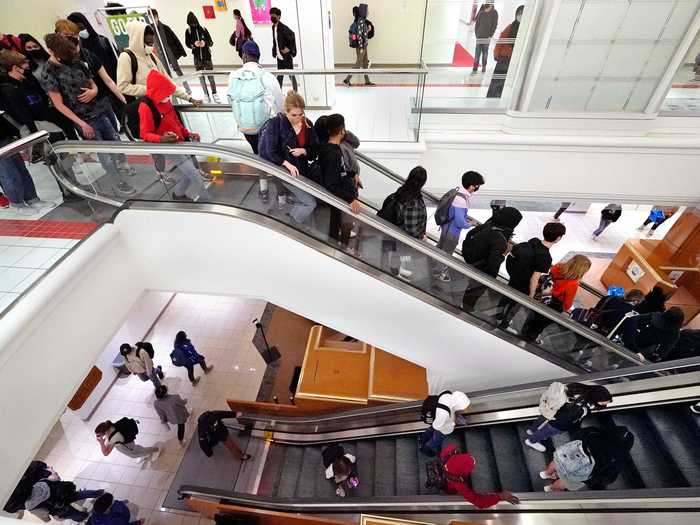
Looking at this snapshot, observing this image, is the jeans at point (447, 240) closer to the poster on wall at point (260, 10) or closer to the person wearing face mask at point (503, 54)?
the person wearing face mask at point (503, 54)

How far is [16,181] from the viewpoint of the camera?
3221 millimetres

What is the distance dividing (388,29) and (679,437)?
10455 mm

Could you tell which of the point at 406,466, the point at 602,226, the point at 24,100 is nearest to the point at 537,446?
the point at 406,466

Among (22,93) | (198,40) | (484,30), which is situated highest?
(198,40)

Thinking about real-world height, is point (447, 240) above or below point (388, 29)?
below

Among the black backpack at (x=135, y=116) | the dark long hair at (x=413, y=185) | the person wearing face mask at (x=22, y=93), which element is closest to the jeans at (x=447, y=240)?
the dark long hair at (x=413, y=185)

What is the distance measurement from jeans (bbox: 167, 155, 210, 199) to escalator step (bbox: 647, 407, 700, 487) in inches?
200

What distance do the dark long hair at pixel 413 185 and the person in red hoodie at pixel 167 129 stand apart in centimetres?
204

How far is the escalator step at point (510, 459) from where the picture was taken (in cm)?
378

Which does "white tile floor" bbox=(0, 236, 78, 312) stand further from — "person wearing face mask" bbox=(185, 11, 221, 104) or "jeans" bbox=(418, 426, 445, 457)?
"person wearing face mask" bbox=(185, 11, 221, 104)

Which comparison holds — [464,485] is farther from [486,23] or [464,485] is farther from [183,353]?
[486,23]

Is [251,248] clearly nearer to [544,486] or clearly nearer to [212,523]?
[544,486]

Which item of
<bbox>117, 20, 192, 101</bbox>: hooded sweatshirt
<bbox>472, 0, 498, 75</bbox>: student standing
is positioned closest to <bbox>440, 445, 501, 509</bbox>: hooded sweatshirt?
<bbox>117, 20, 192, 101</bbox>: hooded sweatshirt

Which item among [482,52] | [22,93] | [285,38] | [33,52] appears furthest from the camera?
[285,38]
